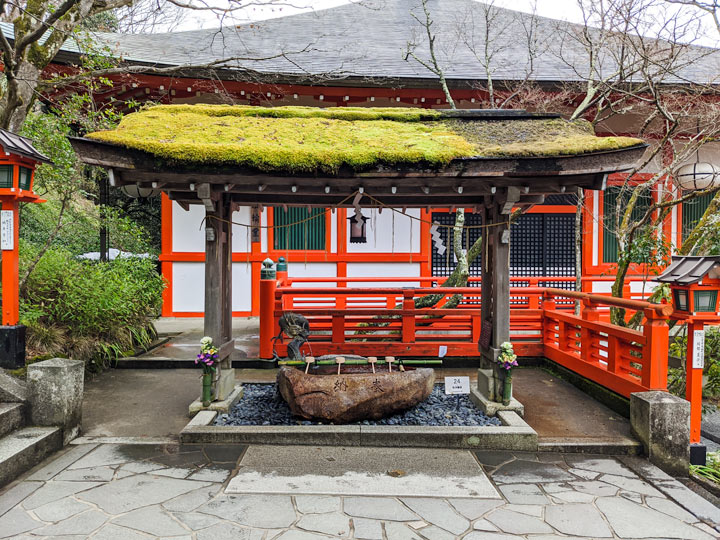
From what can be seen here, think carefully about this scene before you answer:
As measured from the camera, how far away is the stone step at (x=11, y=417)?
4.22 metres

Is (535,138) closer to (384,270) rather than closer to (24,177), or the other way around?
(24,177)

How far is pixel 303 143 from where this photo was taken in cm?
505

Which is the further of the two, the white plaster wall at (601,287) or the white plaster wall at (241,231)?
the white plaster wall at (601,287)

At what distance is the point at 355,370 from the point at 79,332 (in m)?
4.57

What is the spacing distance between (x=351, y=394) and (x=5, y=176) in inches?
183

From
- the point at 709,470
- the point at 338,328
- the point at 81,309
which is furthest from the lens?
the point at 338,328

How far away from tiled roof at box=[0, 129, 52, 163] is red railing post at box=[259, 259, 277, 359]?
3.46 meters

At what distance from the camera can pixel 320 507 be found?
141 inches

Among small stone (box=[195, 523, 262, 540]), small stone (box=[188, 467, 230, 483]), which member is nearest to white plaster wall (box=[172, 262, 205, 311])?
small stone (box=[188, 467, 230, 483])

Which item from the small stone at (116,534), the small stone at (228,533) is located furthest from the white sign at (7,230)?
the small stone at (228,533)

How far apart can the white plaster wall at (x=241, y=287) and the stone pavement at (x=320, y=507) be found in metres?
7.23

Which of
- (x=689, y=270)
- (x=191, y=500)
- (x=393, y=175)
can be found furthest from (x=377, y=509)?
(x=689, y=270)

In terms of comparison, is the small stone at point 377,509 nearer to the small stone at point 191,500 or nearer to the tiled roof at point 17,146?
the small stone at point 191,500

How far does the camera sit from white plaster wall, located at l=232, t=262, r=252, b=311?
11508 millimetres
